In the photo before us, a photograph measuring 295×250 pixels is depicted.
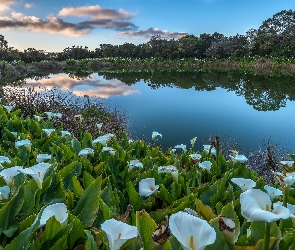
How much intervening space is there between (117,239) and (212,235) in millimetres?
263

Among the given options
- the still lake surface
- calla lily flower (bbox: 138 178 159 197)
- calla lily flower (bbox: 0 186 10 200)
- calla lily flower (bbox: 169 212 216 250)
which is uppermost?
calla lily flower (bbox: 169 212 216 250)

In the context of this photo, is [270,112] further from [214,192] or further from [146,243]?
[146,243]

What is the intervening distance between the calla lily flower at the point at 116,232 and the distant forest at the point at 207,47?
36.7 meters

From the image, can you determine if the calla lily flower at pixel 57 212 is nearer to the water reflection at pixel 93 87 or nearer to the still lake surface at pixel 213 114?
the still lake surface at pixel 213 114

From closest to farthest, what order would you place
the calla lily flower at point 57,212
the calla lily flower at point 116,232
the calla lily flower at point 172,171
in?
the calla lily flower at point 116,232 → the calla lily flower at point 57,212 → the calla lily flower at point 172,171

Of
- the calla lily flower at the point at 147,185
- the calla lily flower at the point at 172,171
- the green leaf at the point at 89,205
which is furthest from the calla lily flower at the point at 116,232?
the calla lily flower at the point at 172,171

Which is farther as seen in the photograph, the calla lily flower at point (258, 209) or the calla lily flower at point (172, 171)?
the calla lily flower at point (172, 171)

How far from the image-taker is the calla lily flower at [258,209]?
0.69m

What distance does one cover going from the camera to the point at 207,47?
52125 mm

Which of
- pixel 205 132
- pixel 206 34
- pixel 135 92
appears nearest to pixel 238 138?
pixel 205 132

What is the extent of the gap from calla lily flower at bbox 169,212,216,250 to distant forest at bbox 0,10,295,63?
121 feet

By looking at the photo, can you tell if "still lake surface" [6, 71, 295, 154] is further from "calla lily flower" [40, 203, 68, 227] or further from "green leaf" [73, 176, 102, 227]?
"calla lily flower" [40, 203, 68, 227]

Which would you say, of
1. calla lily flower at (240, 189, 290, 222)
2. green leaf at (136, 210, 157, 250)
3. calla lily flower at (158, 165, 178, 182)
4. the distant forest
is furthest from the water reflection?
the distant forest

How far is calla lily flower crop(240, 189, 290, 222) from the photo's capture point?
69 cm
